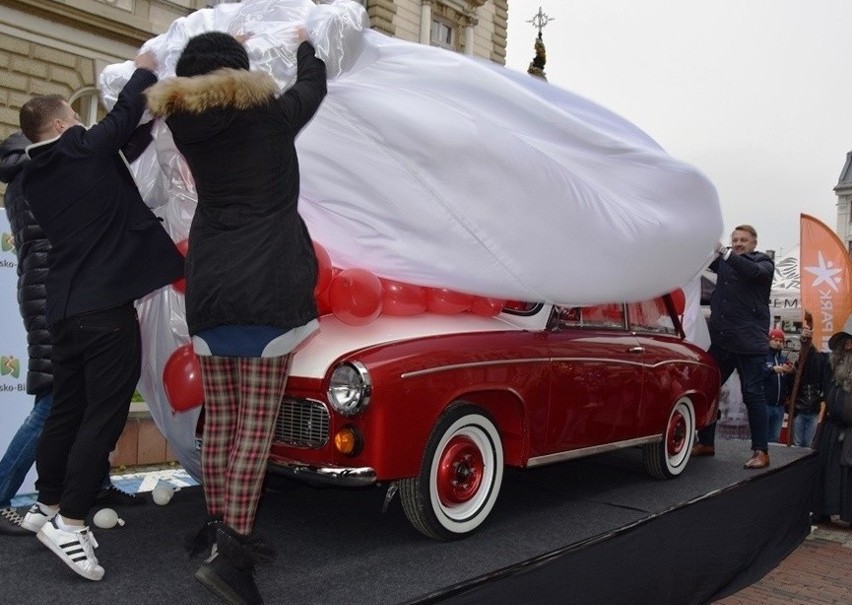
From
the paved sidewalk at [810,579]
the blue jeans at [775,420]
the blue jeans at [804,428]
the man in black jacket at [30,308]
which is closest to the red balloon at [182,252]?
the man in black jacket at [30,308]

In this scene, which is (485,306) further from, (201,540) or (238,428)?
(201,540)

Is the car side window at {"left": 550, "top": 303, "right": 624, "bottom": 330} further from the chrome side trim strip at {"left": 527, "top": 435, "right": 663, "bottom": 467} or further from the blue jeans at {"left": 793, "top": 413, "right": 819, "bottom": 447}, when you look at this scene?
the blue jeans at {"left": 793, "top": 413, "right": 819, "bottom": 447}

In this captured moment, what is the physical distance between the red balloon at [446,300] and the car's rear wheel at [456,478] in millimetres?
510

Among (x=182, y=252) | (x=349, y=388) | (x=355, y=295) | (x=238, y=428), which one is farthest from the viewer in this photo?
(x=182, y=252)

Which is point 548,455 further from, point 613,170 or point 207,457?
point 207,457

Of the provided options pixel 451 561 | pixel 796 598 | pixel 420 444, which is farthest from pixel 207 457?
pixel 796 598

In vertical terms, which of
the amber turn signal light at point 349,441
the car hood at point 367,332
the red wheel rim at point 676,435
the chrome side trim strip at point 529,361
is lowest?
the red wheel rim at point 676,435

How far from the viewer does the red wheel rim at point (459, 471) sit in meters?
3.20

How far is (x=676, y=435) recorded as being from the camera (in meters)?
4.86

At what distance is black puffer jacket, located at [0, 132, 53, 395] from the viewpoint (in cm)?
342

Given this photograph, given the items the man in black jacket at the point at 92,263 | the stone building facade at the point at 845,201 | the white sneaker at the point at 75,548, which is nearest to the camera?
the white sneaker at the point at 75,548

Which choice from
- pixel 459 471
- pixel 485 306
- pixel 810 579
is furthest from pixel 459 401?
pixel 810 579

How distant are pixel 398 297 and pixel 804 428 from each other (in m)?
6.00

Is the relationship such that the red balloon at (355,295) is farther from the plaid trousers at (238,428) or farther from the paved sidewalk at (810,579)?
the paved sidewalk at (810,579)
